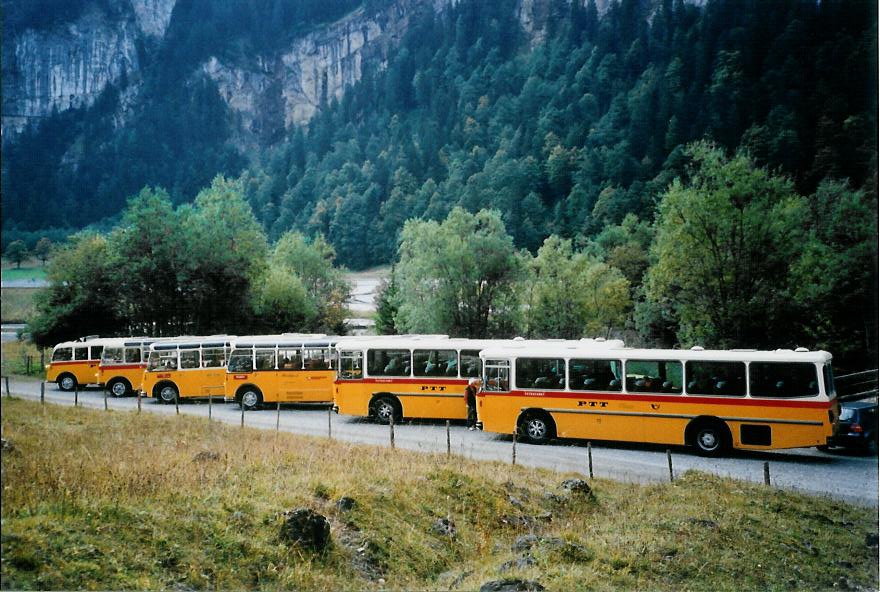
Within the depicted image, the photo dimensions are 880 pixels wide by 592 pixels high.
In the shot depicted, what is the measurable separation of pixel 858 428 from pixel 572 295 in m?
24.9

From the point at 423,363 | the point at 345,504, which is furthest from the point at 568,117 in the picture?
the point at 345,504

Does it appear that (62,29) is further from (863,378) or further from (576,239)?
(576,239)

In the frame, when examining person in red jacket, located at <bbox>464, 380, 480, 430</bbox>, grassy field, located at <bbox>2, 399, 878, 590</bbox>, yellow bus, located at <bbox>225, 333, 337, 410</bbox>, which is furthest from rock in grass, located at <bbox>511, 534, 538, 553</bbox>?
yellow bus, located at <bbox>225, 333, 337, 410</bbox>

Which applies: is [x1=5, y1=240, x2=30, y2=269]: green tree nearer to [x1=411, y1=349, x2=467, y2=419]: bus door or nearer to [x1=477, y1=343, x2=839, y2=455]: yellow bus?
[x1=477, y1=343, x2=839, y2=455]: yellow bus

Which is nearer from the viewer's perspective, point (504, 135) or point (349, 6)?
point (349, 6)

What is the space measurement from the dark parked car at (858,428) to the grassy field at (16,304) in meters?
17.5

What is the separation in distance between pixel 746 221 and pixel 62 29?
22193 mm

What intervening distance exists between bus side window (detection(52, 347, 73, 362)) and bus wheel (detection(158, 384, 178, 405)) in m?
3.76

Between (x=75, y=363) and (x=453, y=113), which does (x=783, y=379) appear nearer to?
(x=75, y=363)

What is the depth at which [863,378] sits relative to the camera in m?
19.8

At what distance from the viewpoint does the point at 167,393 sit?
22.8m

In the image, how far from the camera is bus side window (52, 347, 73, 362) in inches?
685

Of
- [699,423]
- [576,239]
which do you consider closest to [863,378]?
[699,423]

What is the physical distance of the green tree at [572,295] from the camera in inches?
1496
